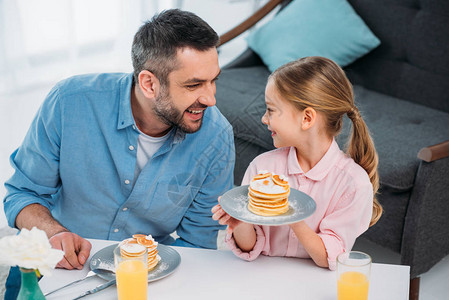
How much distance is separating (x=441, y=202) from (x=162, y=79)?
1326 mm

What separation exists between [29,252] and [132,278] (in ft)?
0.78

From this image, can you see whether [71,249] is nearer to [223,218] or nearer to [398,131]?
[223,218]

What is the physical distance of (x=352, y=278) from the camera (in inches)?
52.1

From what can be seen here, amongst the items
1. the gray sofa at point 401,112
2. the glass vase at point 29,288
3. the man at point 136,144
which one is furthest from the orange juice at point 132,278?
the gray sofa at point 401,112

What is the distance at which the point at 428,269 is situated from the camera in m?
2.58

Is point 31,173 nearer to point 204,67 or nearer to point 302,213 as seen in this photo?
point 204,67

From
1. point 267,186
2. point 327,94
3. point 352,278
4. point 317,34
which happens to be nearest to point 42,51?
Result: point 317,34

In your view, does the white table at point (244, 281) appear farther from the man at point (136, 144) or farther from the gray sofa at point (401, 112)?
the gray sofa at point (401, 112)

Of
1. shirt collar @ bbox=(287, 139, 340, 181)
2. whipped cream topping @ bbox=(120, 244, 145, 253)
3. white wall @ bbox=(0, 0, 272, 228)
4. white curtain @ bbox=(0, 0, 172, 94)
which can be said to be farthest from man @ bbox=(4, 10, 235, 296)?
white curtain @ bbox=(0, 0, 172, 94)

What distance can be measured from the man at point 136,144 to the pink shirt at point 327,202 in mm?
263

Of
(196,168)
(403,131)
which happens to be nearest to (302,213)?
(196,168)

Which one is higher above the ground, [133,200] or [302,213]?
[302,213]

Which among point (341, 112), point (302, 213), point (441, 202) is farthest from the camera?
point (441, 202)

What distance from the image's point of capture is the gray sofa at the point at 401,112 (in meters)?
2.47
